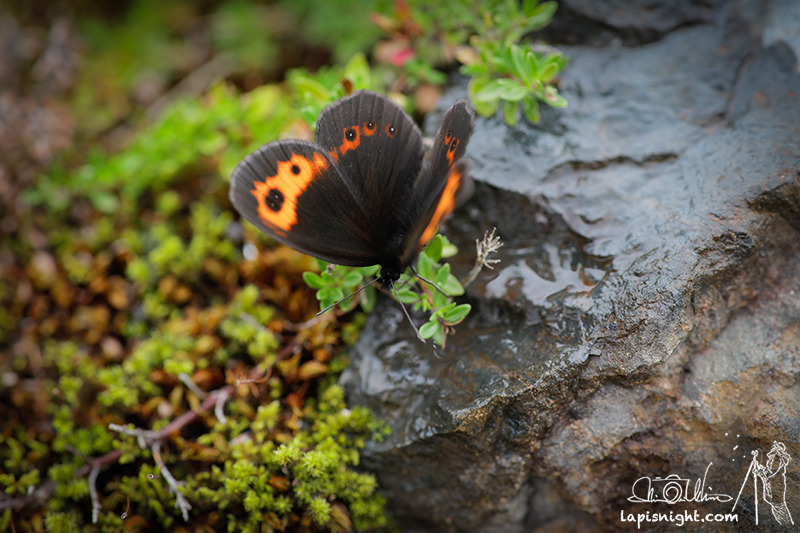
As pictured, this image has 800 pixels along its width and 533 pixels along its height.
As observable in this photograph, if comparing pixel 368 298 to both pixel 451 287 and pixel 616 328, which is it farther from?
pixel 616 328

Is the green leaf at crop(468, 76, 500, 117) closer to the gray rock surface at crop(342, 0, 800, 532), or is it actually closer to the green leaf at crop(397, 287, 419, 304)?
the gray rock surface at crop(342, 0, 800, 532)

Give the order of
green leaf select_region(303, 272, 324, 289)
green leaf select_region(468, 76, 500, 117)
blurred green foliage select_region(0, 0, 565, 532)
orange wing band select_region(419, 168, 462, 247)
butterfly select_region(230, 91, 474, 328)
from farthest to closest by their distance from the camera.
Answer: green leaf select_region(468, 76, 500, 117) → blurred green foliage select_region(0, 0, 565, 532) → green leaf select_region(303, 272, 324, 289) → butterfly select_region(230, 91, 474, 328) → orange wing band select_region(419, 168, 462, 247)

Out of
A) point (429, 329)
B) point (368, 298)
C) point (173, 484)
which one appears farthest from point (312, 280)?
point (173, 484)

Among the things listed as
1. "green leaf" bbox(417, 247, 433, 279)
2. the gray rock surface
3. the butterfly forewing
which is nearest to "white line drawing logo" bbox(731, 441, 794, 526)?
the gray rock surface

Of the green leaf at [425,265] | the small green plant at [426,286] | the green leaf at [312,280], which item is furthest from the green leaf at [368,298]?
the green leaf at [425,265]

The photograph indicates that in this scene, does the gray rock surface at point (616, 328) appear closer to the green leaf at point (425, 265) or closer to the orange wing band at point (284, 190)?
the green leaf at point (425, 265)

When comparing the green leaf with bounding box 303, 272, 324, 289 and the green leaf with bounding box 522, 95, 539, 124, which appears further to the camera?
the green leaf with bounding box 522, 95, 539, 124
